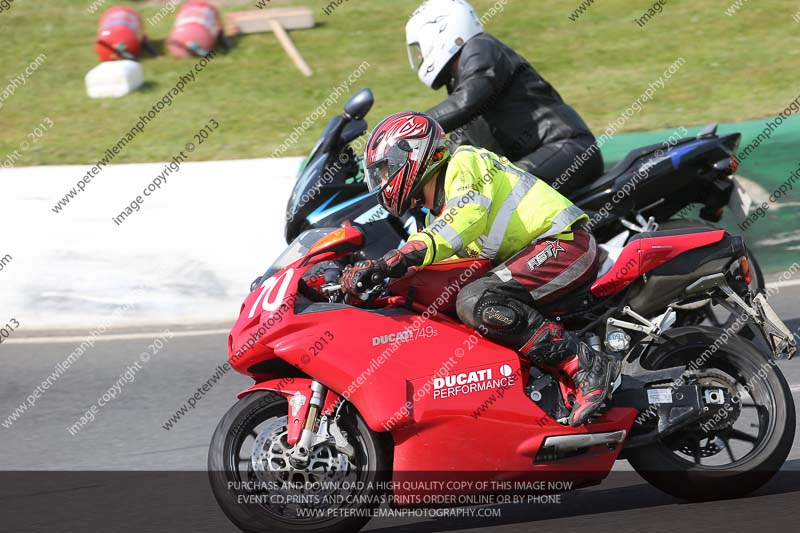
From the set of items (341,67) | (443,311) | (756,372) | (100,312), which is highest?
(443,311)

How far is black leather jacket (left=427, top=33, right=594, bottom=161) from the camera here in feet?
21.5

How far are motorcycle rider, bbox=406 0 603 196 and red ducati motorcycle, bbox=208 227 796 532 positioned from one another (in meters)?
1.89

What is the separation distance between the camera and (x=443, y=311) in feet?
14.9

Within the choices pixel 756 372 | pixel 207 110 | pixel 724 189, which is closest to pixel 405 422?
pixel 756 372

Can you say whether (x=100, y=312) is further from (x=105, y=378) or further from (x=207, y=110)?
(x=207, y=110)

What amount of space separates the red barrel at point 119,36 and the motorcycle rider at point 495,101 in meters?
7.66

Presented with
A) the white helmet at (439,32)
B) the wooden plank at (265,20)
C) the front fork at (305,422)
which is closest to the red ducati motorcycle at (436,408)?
the front fork at (305,422)

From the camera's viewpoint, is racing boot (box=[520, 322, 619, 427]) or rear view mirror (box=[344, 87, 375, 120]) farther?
rear view mirror (box=[344, 87, 375, 120])

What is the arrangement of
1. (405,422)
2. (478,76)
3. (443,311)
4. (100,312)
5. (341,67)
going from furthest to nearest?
(341,67), (100,312), (478,76), (443,311), (405,422)

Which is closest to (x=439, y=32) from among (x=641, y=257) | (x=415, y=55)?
(x=415, y=55)

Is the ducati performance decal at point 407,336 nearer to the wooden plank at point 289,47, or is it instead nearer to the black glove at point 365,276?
the black glove at point 365,276

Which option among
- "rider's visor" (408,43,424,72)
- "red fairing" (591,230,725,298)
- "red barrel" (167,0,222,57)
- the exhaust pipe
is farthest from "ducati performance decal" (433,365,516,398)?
"red barrel" (167,0,222,57)

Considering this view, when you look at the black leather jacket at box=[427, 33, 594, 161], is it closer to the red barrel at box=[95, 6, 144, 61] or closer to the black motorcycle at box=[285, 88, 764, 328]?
the black motorcycle at box=[285, 88, 764, 328]

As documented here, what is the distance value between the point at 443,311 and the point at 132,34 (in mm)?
10131
